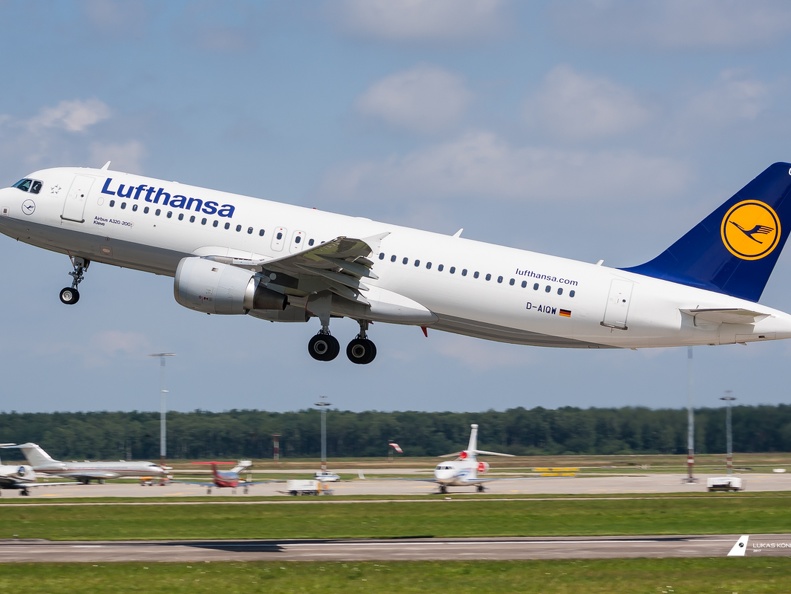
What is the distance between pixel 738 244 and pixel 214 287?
20.0m

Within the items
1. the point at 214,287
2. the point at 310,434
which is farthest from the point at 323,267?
the point at 310,434

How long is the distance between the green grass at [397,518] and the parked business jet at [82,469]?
81.9ft

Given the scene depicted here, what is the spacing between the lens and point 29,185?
4903 centimetres

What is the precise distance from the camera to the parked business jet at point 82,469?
8444cm

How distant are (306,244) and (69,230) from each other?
9691 mm

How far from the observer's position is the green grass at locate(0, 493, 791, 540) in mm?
46469

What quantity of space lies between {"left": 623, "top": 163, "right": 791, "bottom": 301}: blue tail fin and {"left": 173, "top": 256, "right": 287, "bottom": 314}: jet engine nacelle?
1483 cm

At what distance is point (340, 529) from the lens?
4778cm

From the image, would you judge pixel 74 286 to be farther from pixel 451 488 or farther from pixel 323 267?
pixel 451 488

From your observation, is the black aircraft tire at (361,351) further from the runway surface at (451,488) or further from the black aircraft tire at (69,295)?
the runway surface at (451,488)

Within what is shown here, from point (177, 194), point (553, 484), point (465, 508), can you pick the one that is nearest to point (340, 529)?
point (465, 508)

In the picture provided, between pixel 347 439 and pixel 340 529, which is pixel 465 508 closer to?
pixel 340 529

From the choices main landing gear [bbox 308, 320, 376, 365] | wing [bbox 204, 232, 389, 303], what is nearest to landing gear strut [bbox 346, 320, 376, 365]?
main landing gear [bbox 308, 320, 376, 365]

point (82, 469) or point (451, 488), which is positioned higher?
point (82, 469)
